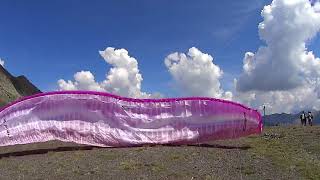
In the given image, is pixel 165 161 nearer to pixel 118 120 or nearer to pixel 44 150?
pixel 118 120

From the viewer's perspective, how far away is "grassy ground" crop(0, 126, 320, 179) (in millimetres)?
27984

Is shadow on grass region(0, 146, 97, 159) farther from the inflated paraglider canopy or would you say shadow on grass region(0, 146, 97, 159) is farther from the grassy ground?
the inflated paraglider canopy

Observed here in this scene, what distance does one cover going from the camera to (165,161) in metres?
31.3

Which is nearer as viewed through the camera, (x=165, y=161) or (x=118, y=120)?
(x=165, y=161)

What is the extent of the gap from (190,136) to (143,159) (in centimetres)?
796

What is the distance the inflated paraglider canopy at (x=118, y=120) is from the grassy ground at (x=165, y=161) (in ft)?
3.31

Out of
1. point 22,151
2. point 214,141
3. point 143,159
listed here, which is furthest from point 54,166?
point 214,141

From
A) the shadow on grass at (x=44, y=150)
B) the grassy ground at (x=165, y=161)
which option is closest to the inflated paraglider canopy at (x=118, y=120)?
the shadow on grass at (x=44, y=150)

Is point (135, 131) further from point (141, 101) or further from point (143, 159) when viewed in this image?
point (143, 159)

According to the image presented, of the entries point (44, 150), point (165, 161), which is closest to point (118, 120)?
point (44, 150)

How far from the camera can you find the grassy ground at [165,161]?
28.0 meters

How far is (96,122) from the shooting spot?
127 ft

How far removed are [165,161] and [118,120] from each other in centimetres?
852

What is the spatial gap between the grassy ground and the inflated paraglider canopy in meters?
1.01
